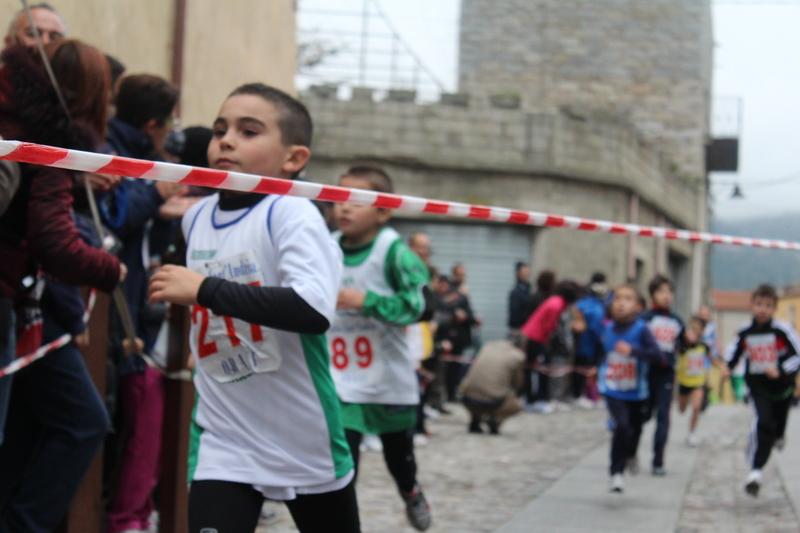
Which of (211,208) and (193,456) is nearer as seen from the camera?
(193,456)

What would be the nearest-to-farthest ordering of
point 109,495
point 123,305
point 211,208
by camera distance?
point 211,208 → point 123,305 → point 109,495

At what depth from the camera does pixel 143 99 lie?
454 centimetres

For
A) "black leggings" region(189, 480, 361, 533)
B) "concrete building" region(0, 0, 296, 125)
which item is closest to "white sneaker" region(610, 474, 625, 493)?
"black leggings" region(189, 480, 361, 533)

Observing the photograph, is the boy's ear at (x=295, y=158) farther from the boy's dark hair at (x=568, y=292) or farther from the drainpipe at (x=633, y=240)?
the drainpipe at (x=633, y=240)

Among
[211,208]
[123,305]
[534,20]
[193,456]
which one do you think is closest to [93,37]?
[123,305]

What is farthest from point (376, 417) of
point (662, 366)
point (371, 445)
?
point (371, 445)

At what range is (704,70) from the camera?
1075 inches

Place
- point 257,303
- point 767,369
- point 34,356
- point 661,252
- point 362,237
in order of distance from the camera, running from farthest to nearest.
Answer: point 661,252, point 767,369, point 362,237, point 34,356, point 257,303

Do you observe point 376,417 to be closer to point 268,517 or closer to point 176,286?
point 268,517

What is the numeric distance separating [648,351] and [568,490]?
1.16 m

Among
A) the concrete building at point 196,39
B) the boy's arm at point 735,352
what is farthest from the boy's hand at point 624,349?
the concrete building at point 196,39

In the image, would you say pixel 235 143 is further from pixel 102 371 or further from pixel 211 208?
pixel 102 371

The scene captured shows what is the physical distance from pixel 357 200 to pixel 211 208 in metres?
0.46

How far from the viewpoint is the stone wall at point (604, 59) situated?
26469mm
